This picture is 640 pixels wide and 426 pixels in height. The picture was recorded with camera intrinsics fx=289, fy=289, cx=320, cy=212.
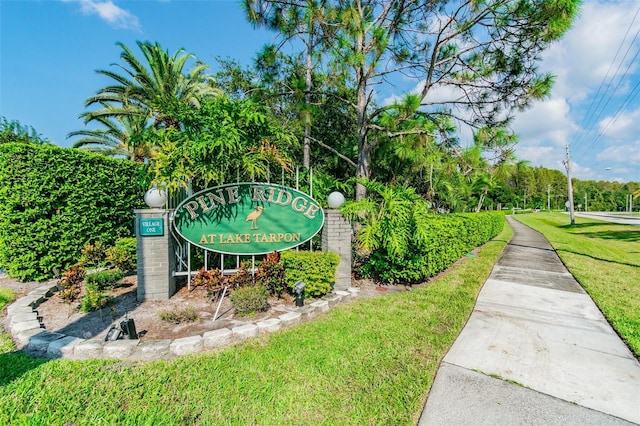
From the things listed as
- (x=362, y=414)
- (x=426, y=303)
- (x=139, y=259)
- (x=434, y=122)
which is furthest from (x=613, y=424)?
(x=434, y=122)

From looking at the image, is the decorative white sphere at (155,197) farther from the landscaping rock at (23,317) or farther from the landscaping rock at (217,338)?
the landscaping rock at (217,338)

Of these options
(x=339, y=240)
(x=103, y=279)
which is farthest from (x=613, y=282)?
(x=103, y=279)

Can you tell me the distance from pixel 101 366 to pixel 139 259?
71.1 inches

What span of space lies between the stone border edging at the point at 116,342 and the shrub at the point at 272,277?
81 centimetres

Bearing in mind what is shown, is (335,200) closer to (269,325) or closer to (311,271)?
(311,271)

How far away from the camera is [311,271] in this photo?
4.17 meters

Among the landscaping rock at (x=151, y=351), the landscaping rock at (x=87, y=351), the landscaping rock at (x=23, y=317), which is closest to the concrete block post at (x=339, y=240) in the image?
the landscaping rock at (x=151, y=351)

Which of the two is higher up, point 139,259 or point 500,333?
point 139,259

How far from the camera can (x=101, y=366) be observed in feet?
8.23

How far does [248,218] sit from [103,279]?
7.38 feet

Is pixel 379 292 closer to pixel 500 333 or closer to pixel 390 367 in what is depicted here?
pixel 500 333

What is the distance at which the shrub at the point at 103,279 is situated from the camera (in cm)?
416

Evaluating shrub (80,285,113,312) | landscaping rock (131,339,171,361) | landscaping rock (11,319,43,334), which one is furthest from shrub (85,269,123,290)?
landscaping rock (131,339,171,361)

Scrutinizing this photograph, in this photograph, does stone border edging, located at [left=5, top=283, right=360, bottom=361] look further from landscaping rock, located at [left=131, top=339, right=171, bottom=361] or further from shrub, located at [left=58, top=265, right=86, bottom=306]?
shrub, located at [left=58, top=265, right=86, bottom=306]
